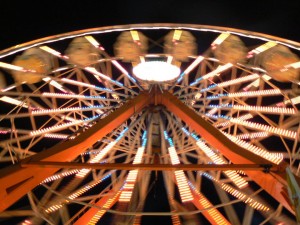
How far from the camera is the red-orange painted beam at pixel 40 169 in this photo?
401cm

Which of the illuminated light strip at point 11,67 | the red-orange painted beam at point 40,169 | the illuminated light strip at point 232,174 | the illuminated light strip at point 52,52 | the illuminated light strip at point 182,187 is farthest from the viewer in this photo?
the illuminated light strip at point 52,52

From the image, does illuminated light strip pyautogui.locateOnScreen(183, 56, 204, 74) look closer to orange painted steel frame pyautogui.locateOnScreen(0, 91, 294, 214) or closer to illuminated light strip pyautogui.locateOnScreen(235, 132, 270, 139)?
illuminated light strip pyautogui.locateOnScreen(235, 132, 270, 139)

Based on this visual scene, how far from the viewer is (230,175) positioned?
23.3 ft

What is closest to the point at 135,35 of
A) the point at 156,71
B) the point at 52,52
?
the point at 156,71

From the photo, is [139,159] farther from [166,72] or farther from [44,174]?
[44,174]

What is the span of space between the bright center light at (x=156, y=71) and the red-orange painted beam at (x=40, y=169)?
91.5 inches

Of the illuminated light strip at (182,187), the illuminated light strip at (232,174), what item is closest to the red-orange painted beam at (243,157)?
the illuminated light strip at (182,187)

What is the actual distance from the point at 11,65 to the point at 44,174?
4.38 metres

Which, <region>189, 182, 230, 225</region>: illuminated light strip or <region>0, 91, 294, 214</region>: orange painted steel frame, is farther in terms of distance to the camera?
<region>189, 182, 230, 225</region>: illuminated light strip

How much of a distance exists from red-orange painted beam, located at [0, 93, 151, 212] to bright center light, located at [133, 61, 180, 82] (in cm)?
232

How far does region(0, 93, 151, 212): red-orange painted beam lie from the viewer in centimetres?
401

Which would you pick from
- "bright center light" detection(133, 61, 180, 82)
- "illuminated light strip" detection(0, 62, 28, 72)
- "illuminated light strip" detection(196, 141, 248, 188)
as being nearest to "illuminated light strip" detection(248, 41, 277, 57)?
"bright center light" detection(133, 61, 180, 82)

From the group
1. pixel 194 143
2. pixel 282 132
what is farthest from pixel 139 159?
pixel 282 132

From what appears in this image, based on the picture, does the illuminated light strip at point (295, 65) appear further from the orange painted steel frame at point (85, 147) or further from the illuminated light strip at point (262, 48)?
the orange painted steel frame at point (85, 147)
